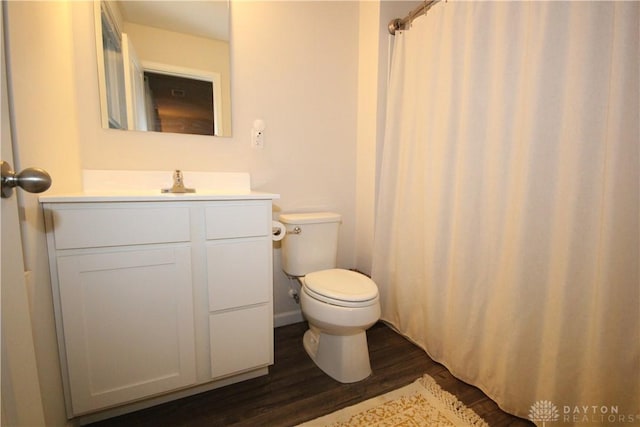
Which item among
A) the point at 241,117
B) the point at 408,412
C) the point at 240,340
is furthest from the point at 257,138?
→ the point at 408,412

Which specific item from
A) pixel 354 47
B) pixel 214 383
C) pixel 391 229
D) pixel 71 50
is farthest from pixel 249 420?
pixel 354 47

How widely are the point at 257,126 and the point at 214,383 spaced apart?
4.38 ft

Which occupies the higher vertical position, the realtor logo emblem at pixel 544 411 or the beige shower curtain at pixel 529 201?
the beige shower curtain at pixel 529 201

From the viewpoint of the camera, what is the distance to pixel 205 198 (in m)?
1.13

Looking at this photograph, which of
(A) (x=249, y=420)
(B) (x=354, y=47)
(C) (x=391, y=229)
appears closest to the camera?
(A) (x=249, y=420)

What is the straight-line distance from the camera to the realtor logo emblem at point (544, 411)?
103 centimetres

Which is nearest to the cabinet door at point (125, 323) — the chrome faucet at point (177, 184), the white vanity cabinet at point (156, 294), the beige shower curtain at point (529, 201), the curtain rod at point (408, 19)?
the white vanity cabinet at point (156, 294)

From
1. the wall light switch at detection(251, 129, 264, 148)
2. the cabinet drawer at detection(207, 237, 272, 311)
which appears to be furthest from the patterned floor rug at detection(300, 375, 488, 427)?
the wall light switch at detection(251, 129, 264, 148)

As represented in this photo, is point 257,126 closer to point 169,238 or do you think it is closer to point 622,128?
point 169,238

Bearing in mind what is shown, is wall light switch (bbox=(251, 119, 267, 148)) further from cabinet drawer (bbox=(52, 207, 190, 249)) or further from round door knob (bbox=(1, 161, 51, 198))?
round door knob (bbox=(1, 161, 51, 198))

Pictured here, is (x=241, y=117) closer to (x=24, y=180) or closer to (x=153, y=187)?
(x=153, y=187)

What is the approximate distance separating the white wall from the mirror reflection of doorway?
0.06 metres

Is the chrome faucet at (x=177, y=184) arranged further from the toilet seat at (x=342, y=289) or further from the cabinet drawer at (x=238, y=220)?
the toilet seat at (x=342, y=289)

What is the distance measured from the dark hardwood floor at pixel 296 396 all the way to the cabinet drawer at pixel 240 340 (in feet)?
0.44
